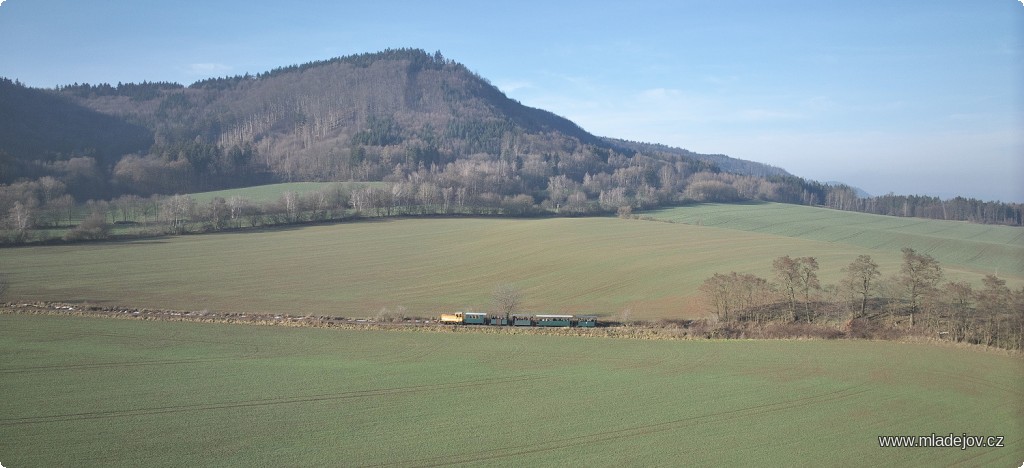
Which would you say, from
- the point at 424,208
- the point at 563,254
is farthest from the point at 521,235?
the point at 424,208

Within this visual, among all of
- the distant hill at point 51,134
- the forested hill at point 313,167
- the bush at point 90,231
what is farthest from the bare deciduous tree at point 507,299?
the distant hill at point 51,134

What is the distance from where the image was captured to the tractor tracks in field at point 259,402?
21250 millimetres

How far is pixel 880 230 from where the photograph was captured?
92000 mm

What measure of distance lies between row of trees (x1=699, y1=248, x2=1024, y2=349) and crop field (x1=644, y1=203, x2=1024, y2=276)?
2434cm

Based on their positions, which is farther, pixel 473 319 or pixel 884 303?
pixel 884 303

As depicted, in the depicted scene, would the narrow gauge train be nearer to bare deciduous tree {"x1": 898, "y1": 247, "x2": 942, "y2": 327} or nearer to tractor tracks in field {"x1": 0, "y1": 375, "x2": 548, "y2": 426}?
tractor tracks in field {"x1": 0, "y1": 375, "x2": 548, "y2": 426}

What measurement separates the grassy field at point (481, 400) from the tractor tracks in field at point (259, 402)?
4.7 inches

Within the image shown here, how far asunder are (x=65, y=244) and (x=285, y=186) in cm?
5865

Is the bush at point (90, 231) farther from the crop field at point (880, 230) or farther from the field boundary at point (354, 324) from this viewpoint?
the crop field at point (880, 230)

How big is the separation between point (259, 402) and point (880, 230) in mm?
98246

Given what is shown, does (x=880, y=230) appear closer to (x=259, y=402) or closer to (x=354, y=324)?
(x=354, y=324)

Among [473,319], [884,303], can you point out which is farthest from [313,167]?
[884,303]

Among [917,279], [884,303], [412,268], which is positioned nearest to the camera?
[917,279]

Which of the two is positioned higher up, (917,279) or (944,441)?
(917,279)
